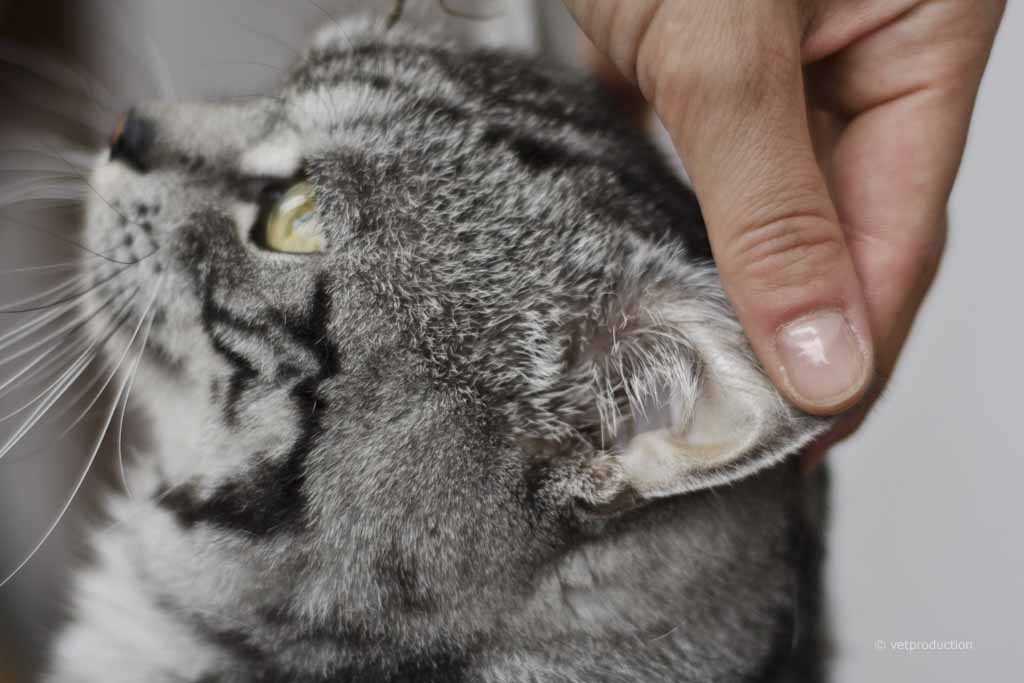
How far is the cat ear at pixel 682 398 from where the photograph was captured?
582 millimetres

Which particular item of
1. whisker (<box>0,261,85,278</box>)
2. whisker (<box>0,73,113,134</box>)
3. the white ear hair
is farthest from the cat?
whisker (<box>0,73,113,134</box>)

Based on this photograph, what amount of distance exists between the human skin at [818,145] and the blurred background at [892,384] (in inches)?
6.6

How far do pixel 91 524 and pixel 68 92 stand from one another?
0.55 m

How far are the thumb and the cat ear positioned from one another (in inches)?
1.1

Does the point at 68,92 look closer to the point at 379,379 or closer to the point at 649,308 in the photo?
the point at 379,379

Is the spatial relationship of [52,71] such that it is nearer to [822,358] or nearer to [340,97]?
[340,97]

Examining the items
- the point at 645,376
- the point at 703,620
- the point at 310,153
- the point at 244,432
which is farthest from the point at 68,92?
the point at 703,620

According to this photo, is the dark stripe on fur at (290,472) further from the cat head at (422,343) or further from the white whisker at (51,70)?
the white whisker at (51,70)

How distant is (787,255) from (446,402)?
0.31 metres

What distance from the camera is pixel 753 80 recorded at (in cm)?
66

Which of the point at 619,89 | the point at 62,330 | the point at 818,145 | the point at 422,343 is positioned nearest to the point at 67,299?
the point at 62,330

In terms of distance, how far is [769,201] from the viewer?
648 mm

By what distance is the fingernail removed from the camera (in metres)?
0.60

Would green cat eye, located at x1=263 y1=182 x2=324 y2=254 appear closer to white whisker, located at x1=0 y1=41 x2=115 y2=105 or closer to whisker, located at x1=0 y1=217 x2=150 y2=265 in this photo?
whisker, located at x1=0 y1=217 x2=150 y2=265
